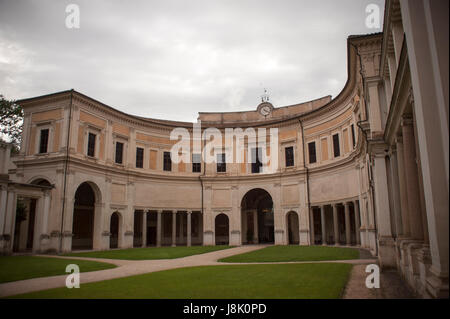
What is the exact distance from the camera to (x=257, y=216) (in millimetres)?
41906

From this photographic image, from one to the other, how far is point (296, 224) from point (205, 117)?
1596 cm

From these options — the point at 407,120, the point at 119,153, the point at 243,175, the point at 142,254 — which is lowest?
the point at 142,254

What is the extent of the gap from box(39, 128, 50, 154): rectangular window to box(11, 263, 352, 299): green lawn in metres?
21.3

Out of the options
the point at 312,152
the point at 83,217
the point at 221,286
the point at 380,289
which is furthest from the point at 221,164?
the point at 380,289

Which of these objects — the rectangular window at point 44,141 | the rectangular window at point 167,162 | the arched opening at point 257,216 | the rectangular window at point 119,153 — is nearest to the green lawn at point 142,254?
the rectangular window at point 44,141

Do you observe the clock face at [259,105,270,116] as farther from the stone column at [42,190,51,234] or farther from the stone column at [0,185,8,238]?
the stone column at [0,185,8,238]

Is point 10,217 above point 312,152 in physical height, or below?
below

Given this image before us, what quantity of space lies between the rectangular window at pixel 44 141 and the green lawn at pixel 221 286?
69.8 feet

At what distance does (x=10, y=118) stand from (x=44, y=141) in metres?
5.03

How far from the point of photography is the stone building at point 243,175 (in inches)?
538

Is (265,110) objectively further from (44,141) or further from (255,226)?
(44,141)

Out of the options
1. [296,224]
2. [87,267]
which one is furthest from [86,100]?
[296,224]

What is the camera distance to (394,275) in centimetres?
1270
